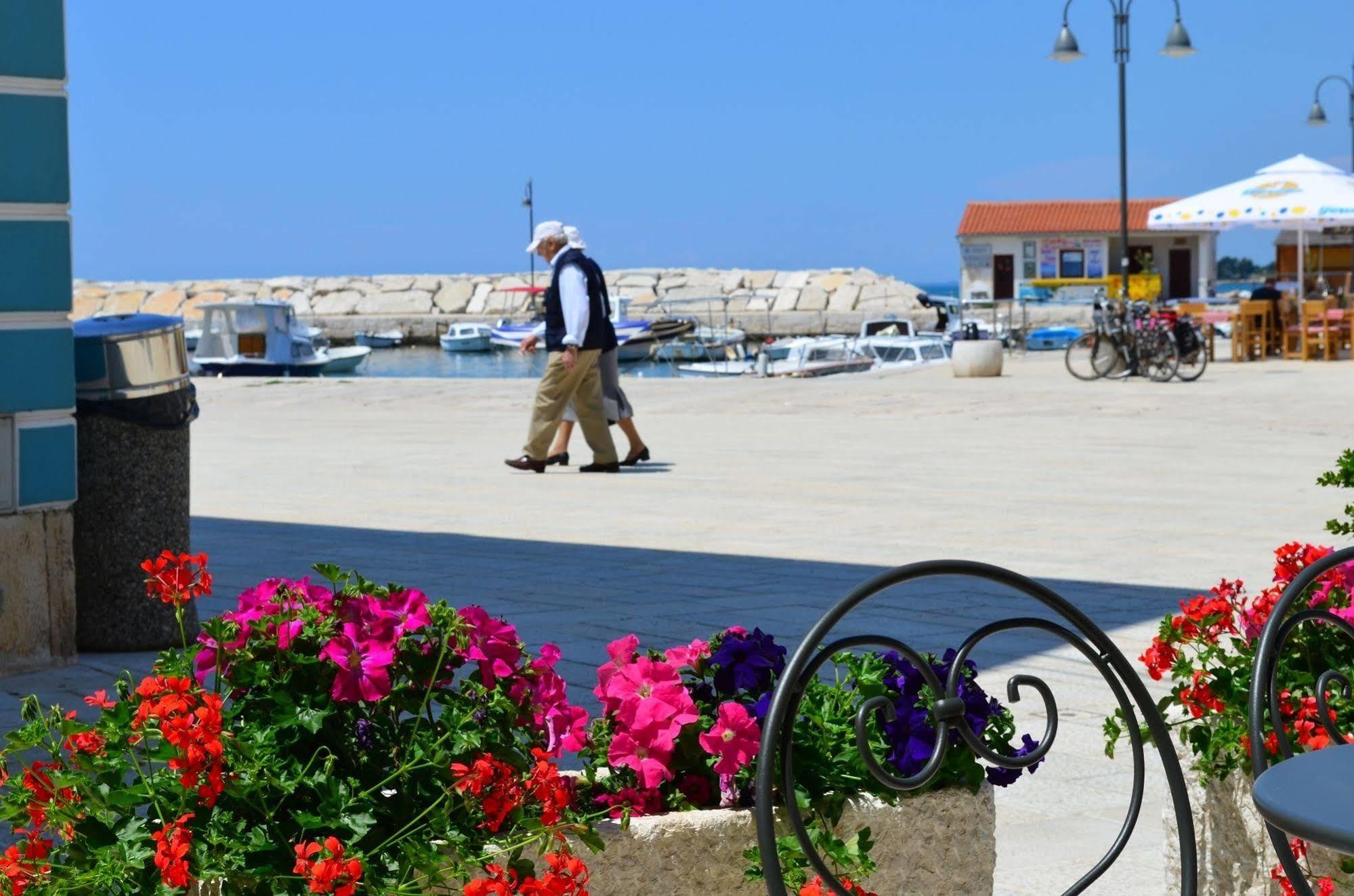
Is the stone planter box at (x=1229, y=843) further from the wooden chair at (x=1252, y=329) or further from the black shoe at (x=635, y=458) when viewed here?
the wooden chair at (x=1252, y=329)

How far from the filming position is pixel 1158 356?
21281 mm

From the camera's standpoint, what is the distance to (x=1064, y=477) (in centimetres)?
1144

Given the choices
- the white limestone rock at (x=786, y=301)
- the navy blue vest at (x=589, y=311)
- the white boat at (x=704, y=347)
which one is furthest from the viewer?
the white limestone rock at (x=786, y=301)

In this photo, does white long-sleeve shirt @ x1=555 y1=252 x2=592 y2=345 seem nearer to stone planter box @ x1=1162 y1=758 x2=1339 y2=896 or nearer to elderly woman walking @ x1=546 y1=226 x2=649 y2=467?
elderly woman walking @ x1=546 y1=226 x2=649 y2=467

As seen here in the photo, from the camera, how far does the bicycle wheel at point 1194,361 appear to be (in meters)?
21.1

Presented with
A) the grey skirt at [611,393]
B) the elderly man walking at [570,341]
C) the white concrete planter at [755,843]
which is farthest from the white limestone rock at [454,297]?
the white concrete planter at [755,843]

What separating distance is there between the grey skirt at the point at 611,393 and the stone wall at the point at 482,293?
62592mm

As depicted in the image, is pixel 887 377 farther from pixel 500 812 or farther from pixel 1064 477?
pixel 500 812

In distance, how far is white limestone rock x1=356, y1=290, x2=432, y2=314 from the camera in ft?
274

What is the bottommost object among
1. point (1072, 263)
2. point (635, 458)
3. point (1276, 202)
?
point (635, 458)

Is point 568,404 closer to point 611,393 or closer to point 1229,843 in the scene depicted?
point 611,393

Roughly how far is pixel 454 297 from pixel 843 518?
3002 inches

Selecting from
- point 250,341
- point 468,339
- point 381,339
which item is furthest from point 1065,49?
point 381,339

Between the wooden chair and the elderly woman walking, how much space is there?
46.9 ft
